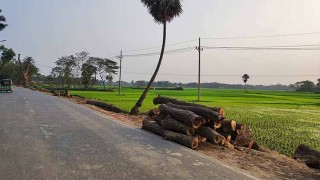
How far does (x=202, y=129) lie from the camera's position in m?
11.9

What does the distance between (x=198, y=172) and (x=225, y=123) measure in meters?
4.77

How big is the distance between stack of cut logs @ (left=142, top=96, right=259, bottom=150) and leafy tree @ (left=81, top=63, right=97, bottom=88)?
103044 millimetres

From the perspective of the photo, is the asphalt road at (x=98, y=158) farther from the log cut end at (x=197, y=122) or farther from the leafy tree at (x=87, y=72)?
the leafy tree at (x=87, y=72)

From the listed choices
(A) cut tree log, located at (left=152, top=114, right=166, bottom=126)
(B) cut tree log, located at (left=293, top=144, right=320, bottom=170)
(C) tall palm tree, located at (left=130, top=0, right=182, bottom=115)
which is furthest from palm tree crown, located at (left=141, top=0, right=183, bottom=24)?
(B) cut tree log, located at (left=293, top=144, right=320, bottom=170)

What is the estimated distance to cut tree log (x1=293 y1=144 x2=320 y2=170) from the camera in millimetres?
10156

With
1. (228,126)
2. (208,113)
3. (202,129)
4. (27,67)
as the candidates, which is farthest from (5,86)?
(27,67)

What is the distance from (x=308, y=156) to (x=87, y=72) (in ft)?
351

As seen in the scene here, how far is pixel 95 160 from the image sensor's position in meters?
8.24

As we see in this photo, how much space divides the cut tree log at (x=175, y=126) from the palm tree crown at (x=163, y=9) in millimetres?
12036

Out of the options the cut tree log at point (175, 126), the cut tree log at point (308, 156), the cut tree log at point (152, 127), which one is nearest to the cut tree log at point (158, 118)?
the cut tree log at point (152, 127)

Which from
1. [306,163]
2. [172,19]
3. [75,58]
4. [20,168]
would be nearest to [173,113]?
[306,163]

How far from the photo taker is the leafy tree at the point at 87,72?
114 m

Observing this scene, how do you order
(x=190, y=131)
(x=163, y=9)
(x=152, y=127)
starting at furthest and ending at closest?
(x=163, y=9) < (x=152, y=127) < (x=190, y=131)

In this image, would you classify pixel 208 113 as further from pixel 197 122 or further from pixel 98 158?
pixel 98 158
